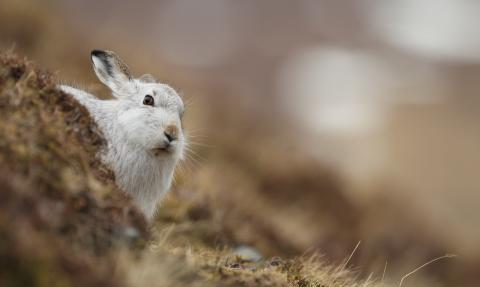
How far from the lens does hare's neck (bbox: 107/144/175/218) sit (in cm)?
608

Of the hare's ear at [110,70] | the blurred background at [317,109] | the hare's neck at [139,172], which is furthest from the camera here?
the blurred background at [317,109]

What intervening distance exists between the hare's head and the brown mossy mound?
43 cm

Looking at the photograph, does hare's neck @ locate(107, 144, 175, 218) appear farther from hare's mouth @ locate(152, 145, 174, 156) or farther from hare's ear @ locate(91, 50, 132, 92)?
hare's ear @ locate(91, 50, 132, 92)

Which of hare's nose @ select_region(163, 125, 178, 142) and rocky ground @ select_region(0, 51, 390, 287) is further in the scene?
hare's nose @ select_region(163, 125, 178, 142)

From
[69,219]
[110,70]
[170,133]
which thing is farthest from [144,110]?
[69,219]

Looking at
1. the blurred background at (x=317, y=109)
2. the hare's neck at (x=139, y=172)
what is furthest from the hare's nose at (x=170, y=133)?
the blurred background at (x=317, y=109)

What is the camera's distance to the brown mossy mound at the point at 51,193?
11.8ft

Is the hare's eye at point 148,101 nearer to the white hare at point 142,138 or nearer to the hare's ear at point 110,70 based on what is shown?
the white hare at point 142,138

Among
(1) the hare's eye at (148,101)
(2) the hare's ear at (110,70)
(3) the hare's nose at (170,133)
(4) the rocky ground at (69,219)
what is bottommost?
(4) the rocky ground at (69,219)

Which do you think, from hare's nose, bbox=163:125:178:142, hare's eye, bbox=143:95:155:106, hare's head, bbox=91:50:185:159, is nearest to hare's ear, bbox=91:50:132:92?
hare's head, bbox=91:50:185:159

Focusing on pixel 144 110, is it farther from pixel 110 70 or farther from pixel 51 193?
pixel 51 193

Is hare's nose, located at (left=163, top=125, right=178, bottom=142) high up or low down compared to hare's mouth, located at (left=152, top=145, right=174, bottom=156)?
up

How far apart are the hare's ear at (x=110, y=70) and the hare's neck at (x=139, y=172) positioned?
47.3 inches

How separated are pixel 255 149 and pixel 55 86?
934 cm
